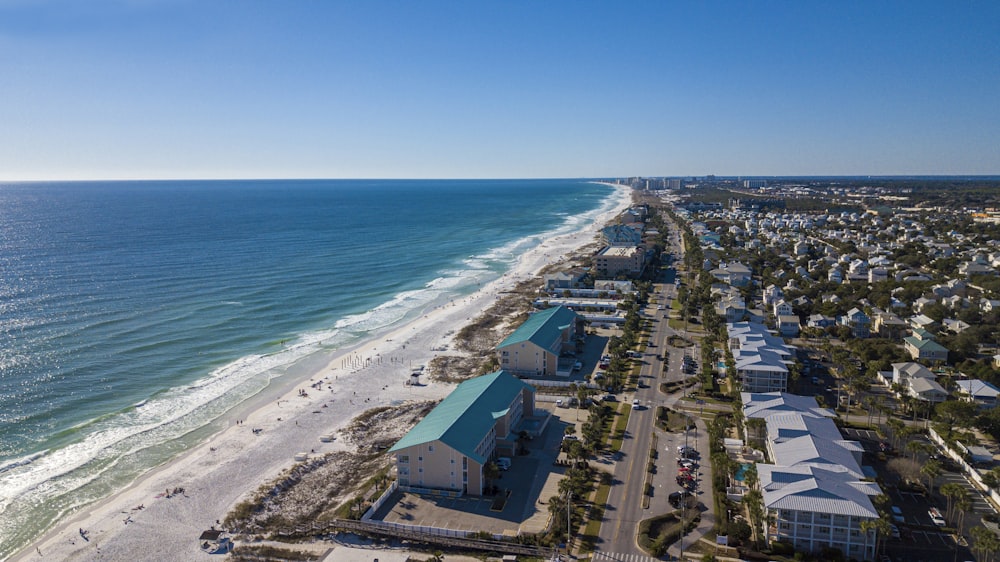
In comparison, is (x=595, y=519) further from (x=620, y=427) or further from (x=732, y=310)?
(x=732, y=310)

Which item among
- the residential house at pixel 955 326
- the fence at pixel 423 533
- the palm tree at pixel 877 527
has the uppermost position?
the residential house at pixel 955 326

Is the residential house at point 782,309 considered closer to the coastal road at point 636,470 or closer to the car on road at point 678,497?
the coastal road at point 636,470

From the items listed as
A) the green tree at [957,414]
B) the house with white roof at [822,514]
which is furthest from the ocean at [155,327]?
the green tree at [957,414]

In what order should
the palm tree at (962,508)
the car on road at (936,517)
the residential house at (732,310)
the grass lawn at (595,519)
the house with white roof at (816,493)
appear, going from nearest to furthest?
the house with white roof at (816,493)
the grass lawn at (595,519)
the palm tree at (962,508)
the car on road at (936,517)
the residential house at (732,310)

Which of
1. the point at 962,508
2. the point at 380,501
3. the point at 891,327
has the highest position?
the point at 891,327

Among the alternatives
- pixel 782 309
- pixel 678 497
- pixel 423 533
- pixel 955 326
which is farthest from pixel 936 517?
pixel 955 326

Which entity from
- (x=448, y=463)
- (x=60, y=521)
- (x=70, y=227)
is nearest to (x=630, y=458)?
(x=448, y=463)
